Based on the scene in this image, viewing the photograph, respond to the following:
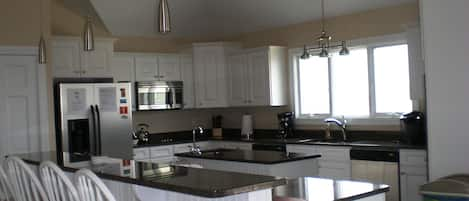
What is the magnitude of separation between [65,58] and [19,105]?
89cm

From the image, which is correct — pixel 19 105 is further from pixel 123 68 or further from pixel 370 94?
pixel 370 94

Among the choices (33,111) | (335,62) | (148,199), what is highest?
(335,62)

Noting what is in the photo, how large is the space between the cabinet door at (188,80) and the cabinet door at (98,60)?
1.23m

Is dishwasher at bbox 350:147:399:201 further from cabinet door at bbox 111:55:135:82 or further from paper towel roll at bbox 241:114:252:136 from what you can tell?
cabinet door at bbox 111:55:135:82

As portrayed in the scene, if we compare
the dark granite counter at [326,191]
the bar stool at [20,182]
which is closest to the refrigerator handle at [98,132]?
the bar stool at [20,182]

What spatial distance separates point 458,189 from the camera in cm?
414

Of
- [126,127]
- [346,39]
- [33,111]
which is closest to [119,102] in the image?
[126,127]

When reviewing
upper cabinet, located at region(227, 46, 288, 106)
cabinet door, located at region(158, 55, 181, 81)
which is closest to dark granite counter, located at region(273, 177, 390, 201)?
upper cabinet, located at region(227, 46, 288, 106)

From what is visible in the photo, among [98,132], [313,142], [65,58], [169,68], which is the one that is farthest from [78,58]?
[313,142]

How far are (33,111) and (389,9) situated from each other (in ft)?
14.2

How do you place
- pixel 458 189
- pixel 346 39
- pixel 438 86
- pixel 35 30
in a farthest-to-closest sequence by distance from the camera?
pixel 346 39 < pixel 35 30 < pixel 438 86 < pixel 458 189

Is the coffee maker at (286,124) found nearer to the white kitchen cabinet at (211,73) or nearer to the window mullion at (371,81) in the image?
the white kitchen cabinet at (211,73)

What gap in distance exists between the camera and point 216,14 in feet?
26.0

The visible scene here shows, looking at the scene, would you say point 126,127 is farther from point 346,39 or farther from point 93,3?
point 346,39
